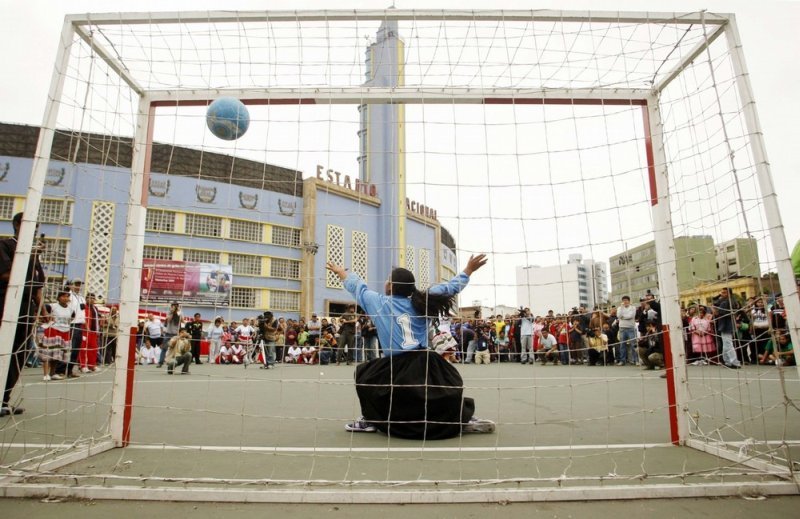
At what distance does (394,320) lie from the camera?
4.25 meters

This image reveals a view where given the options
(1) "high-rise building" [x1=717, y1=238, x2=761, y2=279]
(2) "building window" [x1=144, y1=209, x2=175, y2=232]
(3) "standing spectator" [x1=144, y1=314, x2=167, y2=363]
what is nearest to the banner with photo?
(2) "building window" [x1=144, y1=209, x2=175, y2=232]

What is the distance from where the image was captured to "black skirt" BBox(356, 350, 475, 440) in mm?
4004

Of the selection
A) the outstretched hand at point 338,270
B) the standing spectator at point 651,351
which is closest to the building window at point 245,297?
the standing spectator at point 651,351

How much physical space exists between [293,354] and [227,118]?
13696 mm

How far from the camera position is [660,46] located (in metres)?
3.84

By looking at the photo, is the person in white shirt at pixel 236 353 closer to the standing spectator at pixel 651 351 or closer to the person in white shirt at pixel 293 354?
the person in white shirt at pixel 293 354

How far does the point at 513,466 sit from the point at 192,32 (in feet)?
13.4

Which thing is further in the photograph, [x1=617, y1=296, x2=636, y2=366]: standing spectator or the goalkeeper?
[x1=617, y1=296, x2=636, y2=366]: standing spectator

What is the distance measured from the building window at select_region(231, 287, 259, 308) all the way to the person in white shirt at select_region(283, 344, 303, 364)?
26.8 ft

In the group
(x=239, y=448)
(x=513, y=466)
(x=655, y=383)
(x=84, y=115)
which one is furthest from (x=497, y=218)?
(x=655, y=383)

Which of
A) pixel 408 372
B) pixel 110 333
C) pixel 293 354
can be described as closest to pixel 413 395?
pixel 408 372

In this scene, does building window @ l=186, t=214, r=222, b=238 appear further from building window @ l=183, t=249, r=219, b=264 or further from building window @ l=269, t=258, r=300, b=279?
building window @ l=269, t=258, r=300, b=279

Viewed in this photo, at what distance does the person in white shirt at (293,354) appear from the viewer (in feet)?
54.9

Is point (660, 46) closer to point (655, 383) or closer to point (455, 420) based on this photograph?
point (455, 420)
